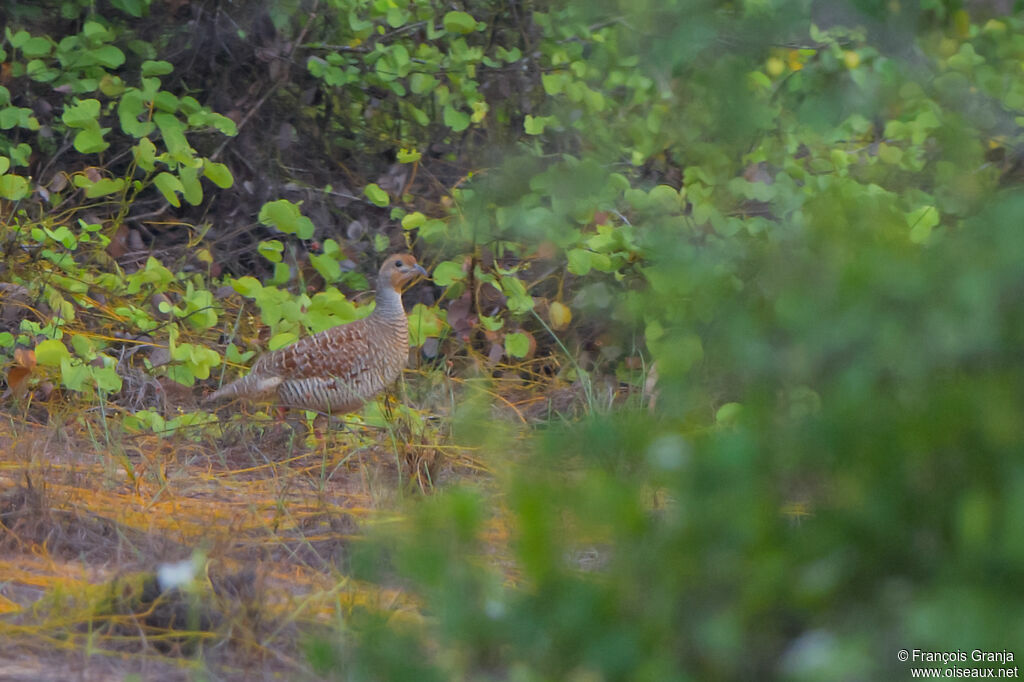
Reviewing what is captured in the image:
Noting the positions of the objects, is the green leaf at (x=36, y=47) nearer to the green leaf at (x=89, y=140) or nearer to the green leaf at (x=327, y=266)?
the green leaf at (x=89, y=140)

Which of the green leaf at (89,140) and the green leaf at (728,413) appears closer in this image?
the green leaf at (728,413)

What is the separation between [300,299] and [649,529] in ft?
17.3

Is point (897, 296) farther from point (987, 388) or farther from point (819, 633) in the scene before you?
point (819, 633)

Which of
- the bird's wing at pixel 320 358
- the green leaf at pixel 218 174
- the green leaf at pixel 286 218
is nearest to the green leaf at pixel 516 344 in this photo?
the bird's wing at pixel 320 358

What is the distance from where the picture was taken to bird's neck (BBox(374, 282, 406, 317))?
20.6 feet

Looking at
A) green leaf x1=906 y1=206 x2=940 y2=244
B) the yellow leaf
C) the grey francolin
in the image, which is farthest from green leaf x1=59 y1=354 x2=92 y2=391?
green leaf x1=906 y1=206 x2=940 y2=244

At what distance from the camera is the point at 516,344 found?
6.71 meters

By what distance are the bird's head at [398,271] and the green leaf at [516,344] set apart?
582 mm

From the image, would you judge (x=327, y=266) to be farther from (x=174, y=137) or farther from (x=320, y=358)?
(x=320, y=358)

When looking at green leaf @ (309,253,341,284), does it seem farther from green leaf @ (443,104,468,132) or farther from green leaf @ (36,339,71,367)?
green leaf @ (36,339,71,367)

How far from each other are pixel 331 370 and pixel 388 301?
0.55 m

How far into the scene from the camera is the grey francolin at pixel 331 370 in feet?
19.6

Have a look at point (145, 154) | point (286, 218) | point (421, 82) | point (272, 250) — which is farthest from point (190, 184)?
point (421, 82)

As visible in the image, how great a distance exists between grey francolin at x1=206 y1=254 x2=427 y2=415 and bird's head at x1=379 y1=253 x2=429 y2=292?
1.12 feet
